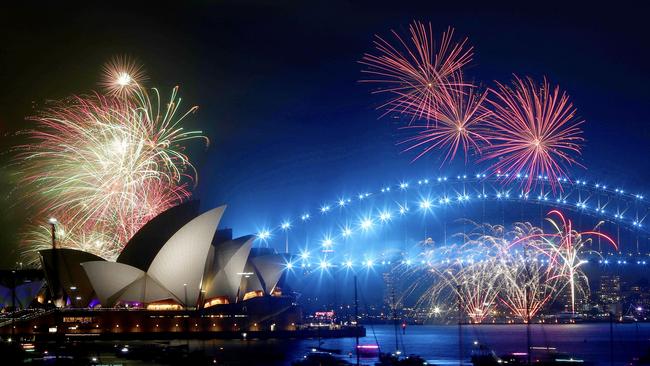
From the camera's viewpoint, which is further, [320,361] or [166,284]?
[166,284]

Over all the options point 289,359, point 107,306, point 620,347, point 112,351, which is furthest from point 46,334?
point 620,347

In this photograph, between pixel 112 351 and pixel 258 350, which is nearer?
pixel 112 351

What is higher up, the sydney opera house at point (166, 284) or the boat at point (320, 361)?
the sydney opera house at point (166, 284)

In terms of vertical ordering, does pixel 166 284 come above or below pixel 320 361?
above

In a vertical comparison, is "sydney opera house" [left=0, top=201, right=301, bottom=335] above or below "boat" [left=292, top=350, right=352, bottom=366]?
above

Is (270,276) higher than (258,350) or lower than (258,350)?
higher

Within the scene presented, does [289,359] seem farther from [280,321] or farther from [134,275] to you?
[280,321]

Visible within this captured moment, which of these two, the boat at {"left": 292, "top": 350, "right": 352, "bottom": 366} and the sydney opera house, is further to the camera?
the sydney opera house

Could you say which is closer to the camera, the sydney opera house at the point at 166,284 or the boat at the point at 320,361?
the boat at the point at 320,361
